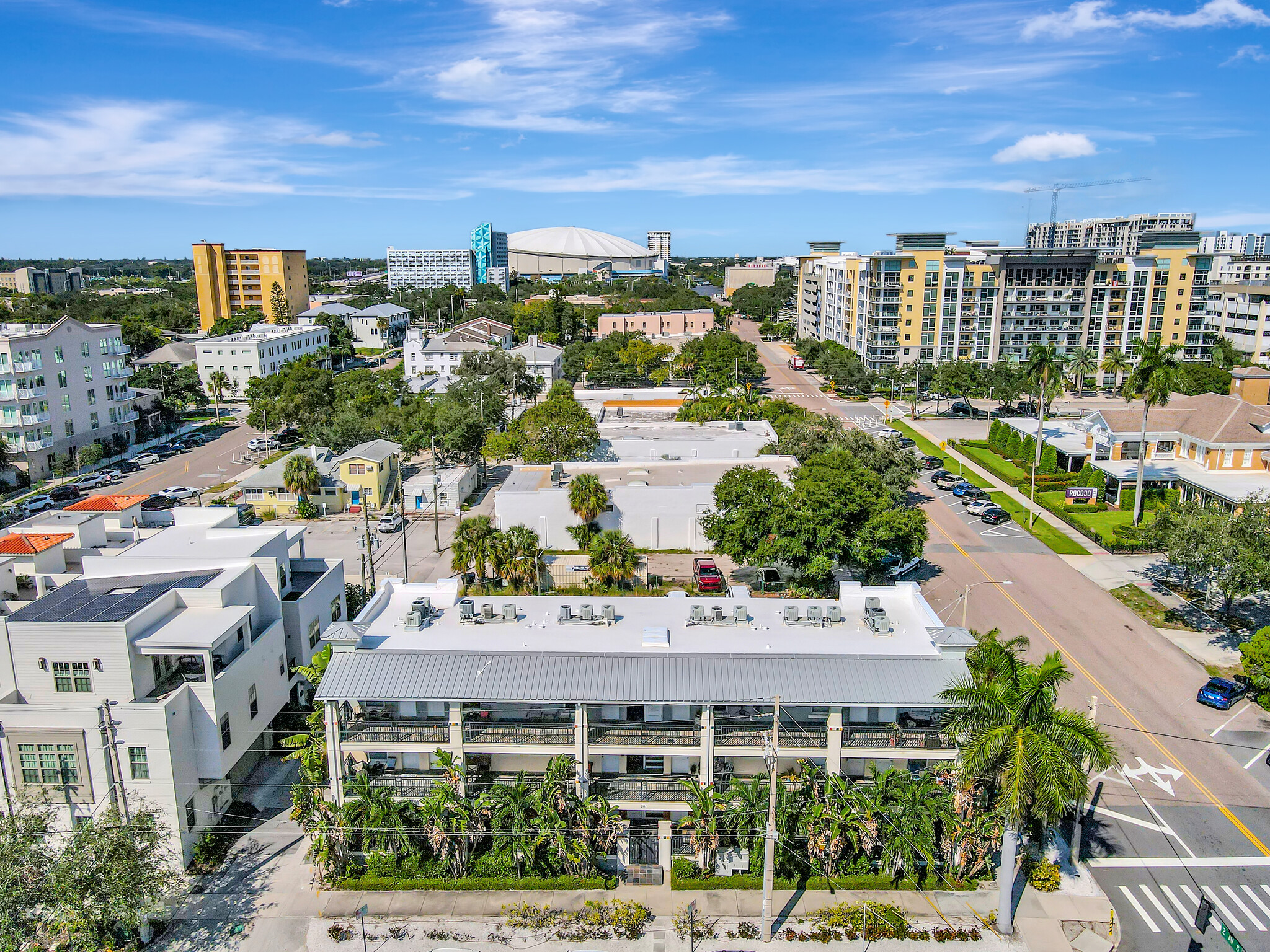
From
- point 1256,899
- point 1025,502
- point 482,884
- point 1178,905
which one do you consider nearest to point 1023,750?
point 1178,905

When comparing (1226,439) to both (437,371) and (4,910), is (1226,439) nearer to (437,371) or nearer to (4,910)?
(4,910)

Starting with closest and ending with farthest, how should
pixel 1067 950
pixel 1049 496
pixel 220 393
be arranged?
1. pixel 1067 950
2. pixel 1049 496
3. pixel 220 393

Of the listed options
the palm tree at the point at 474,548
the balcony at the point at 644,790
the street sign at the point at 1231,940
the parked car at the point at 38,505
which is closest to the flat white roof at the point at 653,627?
the balcony at the point at 644,790

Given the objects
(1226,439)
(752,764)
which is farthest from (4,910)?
(1226,439)

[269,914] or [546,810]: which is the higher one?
[546,810]

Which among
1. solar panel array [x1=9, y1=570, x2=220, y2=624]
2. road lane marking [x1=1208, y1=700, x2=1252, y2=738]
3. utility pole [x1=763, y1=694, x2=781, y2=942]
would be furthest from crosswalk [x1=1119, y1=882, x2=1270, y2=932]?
solar panel array [x1=9, y1=570, x2=220, y2=624]

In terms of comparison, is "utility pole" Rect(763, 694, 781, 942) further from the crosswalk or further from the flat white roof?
the crosswalk
